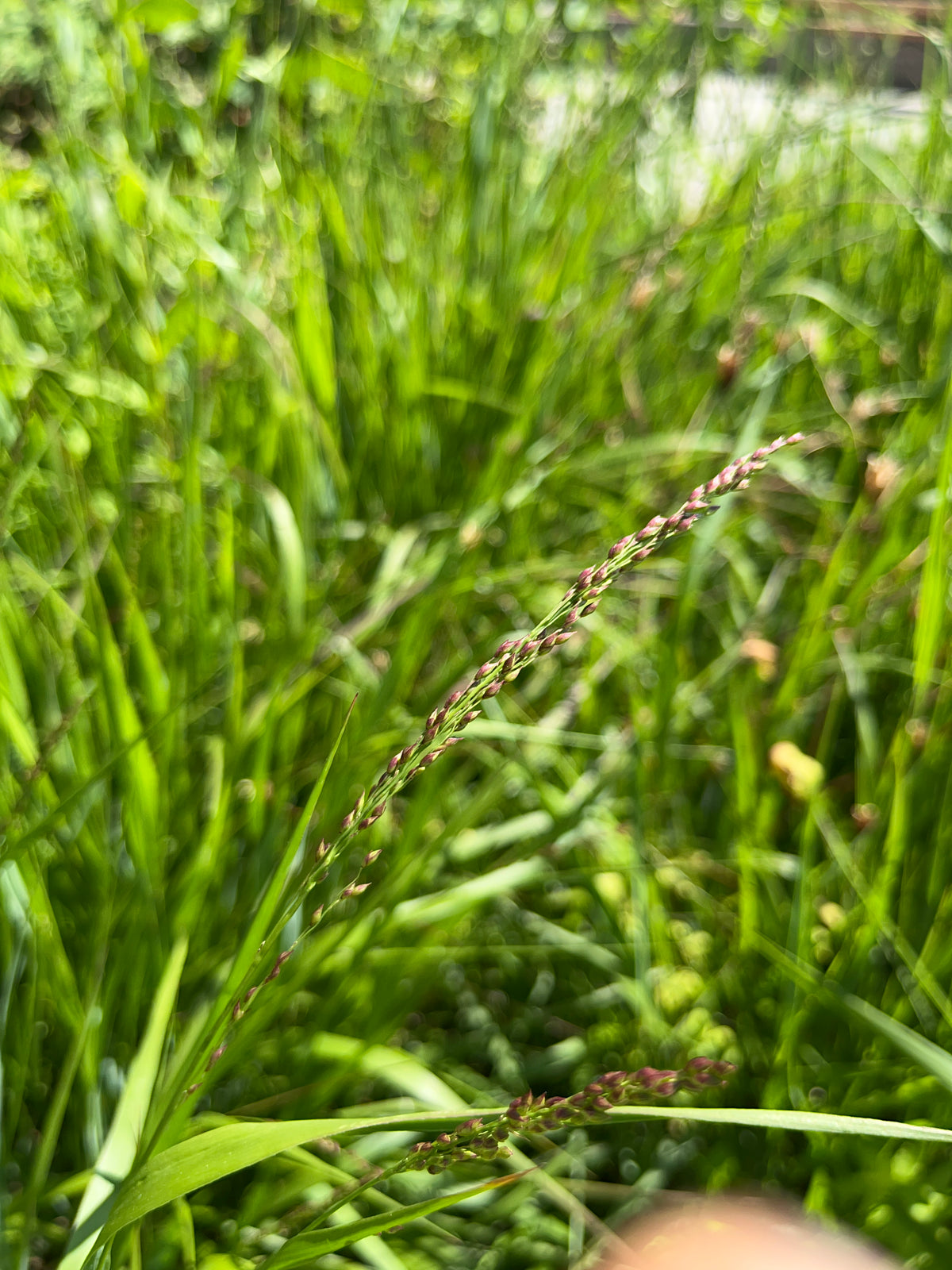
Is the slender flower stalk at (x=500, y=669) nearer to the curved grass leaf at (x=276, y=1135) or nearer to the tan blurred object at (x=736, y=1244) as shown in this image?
the curved grass leaf at (x=276, y=1135)

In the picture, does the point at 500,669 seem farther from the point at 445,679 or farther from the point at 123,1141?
the point at 445,679

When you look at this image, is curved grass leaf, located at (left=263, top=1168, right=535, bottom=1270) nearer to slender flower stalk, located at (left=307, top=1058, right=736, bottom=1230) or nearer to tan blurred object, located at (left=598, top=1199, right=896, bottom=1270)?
slender flower stalk, located at (left=307, top=1058, right=736, bottom=1230)

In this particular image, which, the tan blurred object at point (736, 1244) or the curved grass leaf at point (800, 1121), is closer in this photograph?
the curved grass leaf at point (800, 1121)

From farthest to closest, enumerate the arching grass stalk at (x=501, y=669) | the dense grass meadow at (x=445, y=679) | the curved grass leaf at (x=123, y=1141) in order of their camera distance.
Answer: the dense grass meadow at (x=445, y=679), the curved grass leaf at (x=123, y=1141), the arching grass stalk at (x=501, y=669)

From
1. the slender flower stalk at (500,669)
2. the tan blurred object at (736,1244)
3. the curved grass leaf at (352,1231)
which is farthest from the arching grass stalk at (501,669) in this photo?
the tan blurred object at (736,1244)

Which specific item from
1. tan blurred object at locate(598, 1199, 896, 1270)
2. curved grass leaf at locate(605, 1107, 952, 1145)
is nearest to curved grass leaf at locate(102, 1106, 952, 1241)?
curved grass leaf at locate(605, 1107, 952, 1145)

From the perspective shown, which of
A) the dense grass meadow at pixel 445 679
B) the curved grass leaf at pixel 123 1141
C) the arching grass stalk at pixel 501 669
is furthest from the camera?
the dense grass meadow at pixel 445 679
